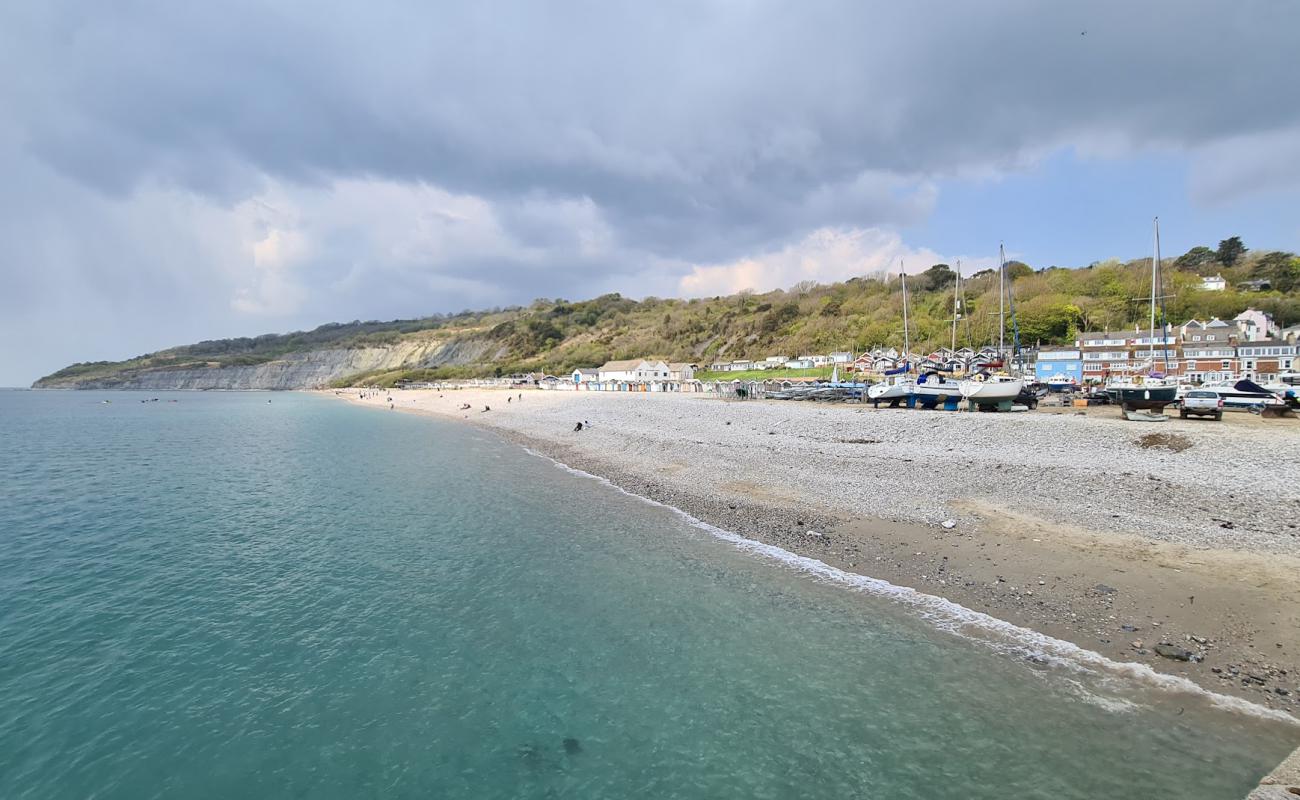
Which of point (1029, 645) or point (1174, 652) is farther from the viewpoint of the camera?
point (1029, 645)

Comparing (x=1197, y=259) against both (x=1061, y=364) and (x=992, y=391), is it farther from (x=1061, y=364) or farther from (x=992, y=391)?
(x=992, y=391)

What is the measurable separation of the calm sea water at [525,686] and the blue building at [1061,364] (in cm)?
5885

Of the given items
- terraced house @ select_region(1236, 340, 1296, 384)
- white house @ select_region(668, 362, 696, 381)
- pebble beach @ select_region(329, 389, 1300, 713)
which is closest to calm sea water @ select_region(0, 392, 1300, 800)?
pebble beach @ select_region(329, 389, 1300, 713)

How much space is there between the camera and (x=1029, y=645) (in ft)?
25.6

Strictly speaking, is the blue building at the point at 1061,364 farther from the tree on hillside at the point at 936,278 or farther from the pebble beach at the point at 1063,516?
the tree on hillside at the point at 936,278

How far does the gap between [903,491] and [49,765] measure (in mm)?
16575

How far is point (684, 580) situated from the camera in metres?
10.6

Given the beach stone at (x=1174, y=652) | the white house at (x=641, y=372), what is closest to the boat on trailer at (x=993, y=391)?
the beach stone at (x=1174, y=652)

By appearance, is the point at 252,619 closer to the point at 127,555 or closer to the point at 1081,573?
the point at 127,555

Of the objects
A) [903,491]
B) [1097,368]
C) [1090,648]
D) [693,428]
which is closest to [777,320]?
[1097,368]

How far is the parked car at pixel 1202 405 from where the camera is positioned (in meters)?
19.5

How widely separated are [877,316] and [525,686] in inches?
4299

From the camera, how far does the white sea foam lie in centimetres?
640

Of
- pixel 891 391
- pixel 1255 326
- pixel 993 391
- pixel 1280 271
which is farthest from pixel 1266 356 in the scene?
pixel 1280 271
